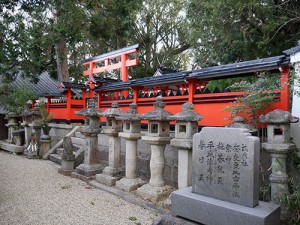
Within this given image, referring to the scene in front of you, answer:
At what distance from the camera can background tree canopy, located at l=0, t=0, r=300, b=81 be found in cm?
865

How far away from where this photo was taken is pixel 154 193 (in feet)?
17.3

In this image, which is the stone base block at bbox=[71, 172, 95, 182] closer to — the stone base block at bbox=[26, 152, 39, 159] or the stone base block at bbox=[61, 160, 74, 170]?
the stone base block at bbox=[61, 160, 74, 170]

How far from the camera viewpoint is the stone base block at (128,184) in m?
5.88

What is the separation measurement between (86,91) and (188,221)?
9.40 metres

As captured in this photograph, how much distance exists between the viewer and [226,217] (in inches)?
128

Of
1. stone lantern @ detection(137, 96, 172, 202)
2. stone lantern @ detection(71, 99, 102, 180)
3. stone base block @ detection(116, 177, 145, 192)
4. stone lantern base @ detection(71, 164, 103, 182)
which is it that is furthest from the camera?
stone lantern @ detection(71, 99, 102, 180)

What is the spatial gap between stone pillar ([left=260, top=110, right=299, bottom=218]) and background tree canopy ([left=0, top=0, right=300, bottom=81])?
4.49 metres

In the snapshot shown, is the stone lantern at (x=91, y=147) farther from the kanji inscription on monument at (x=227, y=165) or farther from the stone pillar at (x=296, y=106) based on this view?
the stone pillar at (x=296, y=106)

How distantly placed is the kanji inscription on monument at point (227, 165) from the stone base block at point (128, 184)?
7.74 feet

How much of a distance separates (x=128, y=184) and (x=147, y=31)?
15.8 meters

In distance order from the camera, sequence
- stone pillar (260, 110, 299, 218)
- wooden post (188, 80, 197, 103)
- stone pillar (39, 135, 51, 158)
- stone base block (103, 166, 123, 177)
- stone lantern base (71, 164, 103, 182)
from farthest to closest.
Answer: stone pillar (39, 135, 51, 158)
stone lantern base (71, 164, 103, 182)
wooden post (188, 80, 197, 103)
stone base block (103, 166, 123, 177)
stone pillar (260, 110, 299, 218)

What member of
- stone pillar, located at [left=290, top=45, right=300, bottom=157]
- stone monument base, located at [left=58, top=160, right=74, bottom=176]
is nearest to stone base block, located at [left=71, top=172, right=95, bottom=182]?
stone monument base, located at [left=58, top=160, right=74, bottom=176]

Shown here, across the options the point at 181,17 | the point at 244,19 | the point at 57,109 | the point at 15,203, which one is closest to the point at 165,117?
the point at 15,203

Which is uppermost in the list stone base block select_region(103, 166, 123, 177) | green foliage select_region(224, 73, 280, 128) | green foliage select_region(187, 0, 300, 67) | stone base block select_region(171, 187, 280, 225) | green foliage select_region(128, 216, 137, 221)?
green foliage select_region(187, 0, 300, 67)
